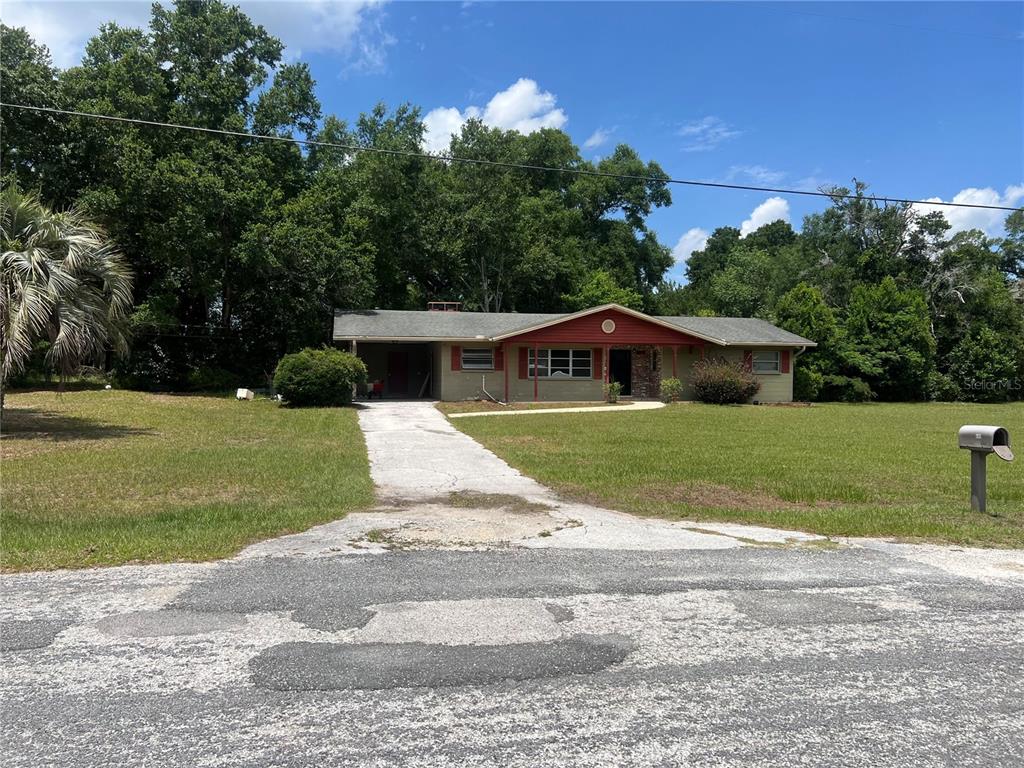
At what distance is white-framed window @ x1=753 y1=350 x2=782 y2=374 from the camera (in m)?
29.9

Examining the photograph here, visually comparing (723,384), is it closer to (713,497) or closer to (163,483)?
(713,497)

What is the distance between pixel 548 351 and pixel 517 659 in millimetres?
24300

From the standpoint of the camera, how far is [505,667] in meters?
3.57

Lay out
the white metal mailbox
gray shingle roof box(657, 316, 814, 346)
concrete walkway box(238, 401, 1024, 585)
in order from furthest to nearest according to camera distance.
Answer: gray shingle roof box(657, 316, 814, 346) → the white metal mailbox → concrete walkway box(238, 401, 1024, 585)

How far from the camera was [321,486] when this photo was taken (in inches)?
367

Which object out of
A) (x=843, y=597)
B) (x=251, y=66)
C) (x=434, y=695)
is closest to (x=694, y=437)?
(x=843, y=597)

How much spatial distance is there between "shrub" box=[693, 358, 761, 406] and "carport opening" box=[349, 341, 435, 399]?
11.0 m

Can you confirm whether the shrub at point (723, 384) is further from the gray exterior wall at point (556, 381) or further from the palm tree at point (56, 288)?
the palm tree at point (56, 288)

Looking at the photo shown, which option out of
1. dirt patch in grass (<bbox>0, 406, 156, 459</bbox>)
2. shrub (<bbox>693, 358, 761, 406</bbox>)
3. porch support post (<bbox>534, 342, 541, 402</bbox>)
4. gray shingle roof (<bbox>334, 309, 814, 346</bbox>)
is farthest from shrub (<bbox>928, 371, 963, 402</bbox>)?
dirt patch in grass (<bbox>0, 406, 156, 459</bbox>)

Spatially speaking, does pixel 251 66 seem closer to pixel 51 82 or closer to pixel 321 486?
pixel 51 82

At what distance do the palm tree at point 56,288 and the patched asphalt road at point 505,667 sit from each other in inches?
404

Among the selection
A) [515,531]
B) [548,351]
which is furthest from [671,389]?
[515,531]

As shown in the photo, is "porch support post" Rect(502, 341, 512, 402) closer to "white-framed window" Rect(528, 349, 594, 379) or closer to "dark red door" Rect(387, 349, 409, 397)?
"white-framed window" Rect(528, 349, 594, 379)

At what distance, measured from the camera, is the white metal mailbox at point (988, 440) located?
7.67 meters
